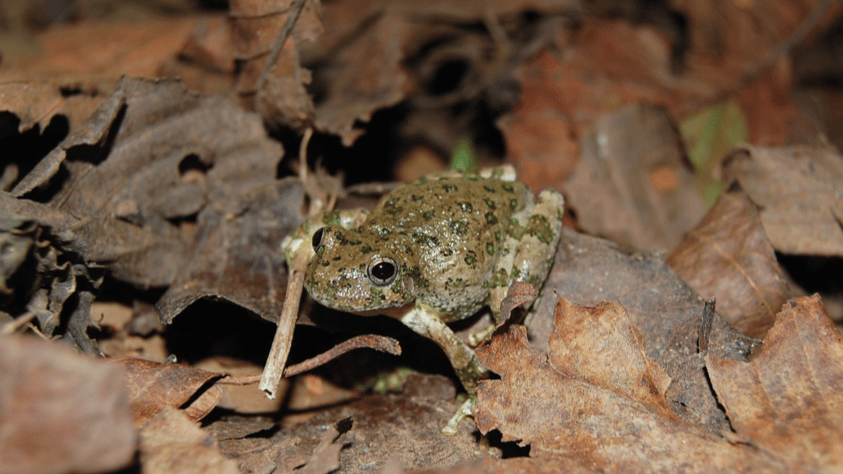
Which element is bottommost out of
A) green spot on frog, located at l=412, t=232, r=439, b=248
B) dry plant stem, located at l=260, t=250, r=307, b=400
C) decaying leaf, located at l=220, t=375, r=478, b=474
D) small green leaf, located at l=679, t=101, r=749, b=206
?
decaying leaf, located at l=220, t=375, r=478, b=474

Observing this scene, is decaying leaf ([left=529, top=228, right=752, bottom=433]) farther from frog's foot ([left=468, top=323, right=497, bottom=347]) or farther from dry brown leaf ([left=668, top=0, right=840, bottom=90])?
dry brown leaf ([left=668, top=0, right=840, bottom=90])

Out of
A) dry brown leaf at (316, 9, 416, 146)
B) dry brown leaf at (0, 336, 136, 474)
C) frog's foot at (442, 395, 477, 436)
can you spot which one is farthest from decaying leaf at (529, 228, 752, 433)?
dry brown leaf at (0, 336, 136, 474)

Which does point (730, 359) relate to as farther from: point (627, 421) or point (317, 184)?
point (317, 184)

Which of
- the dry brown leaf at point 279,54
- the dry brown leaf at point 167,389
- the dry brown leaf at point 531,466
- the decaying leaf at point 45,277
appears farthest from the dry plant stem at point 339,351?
the dry brown leaf at point 279,54

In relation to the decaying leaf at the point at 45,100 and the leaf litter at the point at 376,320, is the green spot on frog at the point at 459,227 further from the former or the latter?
the decaying leaf at the point at 45,100

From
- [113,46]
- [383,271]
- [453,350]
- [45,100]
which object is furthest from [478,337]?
[113,46]

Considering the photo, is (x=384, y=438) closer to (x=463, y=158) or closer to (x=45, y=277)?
(x=45, y=277)
